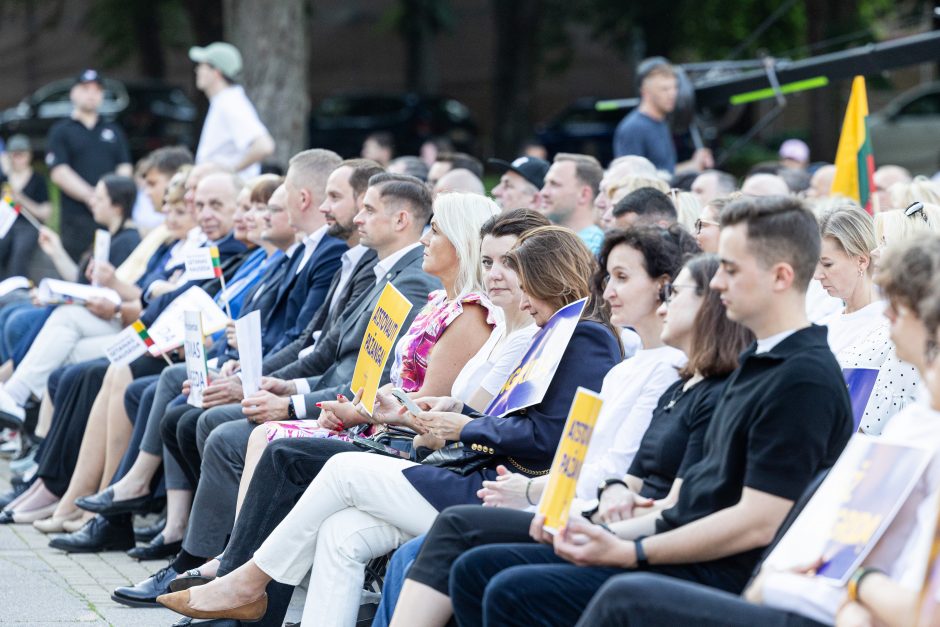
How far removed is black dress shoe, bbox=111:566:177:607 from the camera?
5.88 meters

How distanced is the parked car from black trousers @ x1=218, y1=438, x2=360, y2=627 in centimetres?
1881

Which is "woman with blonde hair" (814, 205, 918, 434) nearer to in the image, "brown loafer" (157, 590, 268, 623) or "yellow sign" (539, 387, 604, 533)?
"yellow sign" (539, 387, 604, 533)

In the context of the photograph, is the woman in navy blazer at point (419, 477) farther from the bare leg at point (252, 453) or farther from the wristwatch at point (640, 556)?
the wristwatch at point (640, 556)

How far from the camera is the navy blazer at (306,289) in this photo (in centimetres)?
705

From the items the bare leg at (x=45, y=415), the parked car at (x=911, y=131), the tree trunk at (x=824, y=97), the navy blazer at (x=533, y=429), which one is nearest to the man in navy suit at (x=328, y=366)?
the navy blazer at (x=533, y=429)

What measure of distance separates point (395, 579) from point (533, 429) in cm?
65

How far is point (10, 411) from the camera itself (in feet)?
29.0

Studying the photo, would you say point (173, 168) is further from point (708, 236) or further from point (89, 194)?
point (708, 236)

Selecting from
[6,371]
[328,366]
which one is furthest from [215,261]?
[6,371]

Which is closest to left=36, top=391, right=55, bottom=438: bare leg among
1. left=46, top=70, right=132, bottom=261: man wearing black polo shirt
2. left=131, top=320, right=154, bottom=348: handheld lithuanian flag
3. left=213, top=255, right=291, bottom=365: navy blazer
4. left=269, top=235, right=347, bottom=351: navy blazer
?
left=213, top=255, right=291, bottom=365: navy blazer

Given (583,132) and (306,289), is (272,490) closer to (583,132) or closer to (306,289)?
(306,289)

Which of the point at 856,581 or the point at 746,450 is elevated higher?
the point at 746,450

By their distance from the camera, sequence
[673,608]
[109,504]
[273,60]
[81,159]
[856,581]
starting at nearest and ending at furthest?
[856,581]
[673,608]
[109,504]
[81,159]
[273,60]

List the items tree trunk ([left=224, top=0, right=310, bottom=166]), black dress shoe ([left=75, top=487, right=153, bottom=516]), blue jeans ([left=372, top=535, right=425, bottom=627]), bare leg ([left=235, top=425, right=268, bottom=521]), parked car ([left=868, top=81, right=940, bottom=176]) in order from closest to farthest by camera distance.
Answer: blue jeans ([left=372, top=535, right=425, bottom=627])
bare leg ([left=235, top=425, right=268, bottom=521])
black dress shoe ([left=75, top=487, right=153, bottom=516])
tree trunk ([left=224, top=0, right=310, bottom=166])
parked car ([left=868, top=81, right=940, bottom=176])
